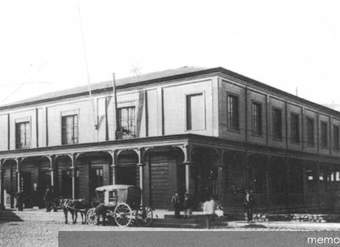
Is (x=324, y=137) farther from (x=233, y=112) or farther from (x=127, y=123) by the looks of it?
(x=127, y=123)

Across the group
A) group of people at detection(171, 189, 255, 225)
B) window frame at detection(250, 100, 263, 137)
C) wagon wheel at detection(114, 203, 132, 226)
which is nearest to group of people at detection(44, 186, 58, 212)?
wagon wheel at detection(114, 203, 132, 226)

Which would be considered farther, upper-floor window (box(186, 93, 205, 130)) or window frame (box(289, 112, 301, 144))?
window frame (box(289, 112, 301, 144))

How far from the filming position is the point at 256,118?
30.4 m

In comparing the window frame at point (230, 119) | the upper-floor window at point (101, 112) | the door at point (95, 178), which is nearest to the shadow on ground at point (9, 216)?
the door at point (95, 178)

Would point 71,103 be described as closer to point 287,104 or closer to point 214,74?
point 214,74

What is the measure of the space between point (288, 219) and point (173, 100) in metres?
9.01

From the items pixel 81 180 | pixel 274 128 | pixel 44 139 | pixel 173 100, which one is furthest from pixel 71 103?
pixel 274 128

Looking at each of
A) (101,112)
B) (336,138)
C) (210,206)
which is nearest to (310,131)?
(336,138)

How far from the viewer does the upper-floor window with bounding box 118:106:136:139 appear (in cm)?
2975

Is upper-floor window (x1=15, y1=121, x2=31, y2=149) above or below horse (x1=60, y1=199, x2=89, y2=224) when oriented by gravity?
above

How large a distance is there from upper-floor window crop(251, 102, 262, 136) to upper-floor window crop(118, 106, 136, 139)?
22.6 feet

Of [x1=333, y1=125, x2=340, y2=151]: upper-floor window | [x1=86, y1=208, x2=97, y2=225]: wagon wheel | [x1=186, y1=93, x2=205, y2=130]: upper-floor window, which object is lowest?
Answer: [x1=86, y1=208, x2=97, y2=225]: wagon wheel

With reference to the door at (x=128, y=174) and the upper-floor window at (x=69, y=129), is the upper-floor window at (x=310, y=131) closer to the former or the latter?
the door at (x=128, y=174)

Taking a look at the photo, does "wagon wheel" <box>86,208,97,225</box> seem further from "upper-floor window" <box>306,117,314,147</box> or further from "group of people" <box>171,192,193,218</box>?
"upper-floor window" <box>306,117,314,147</box>
